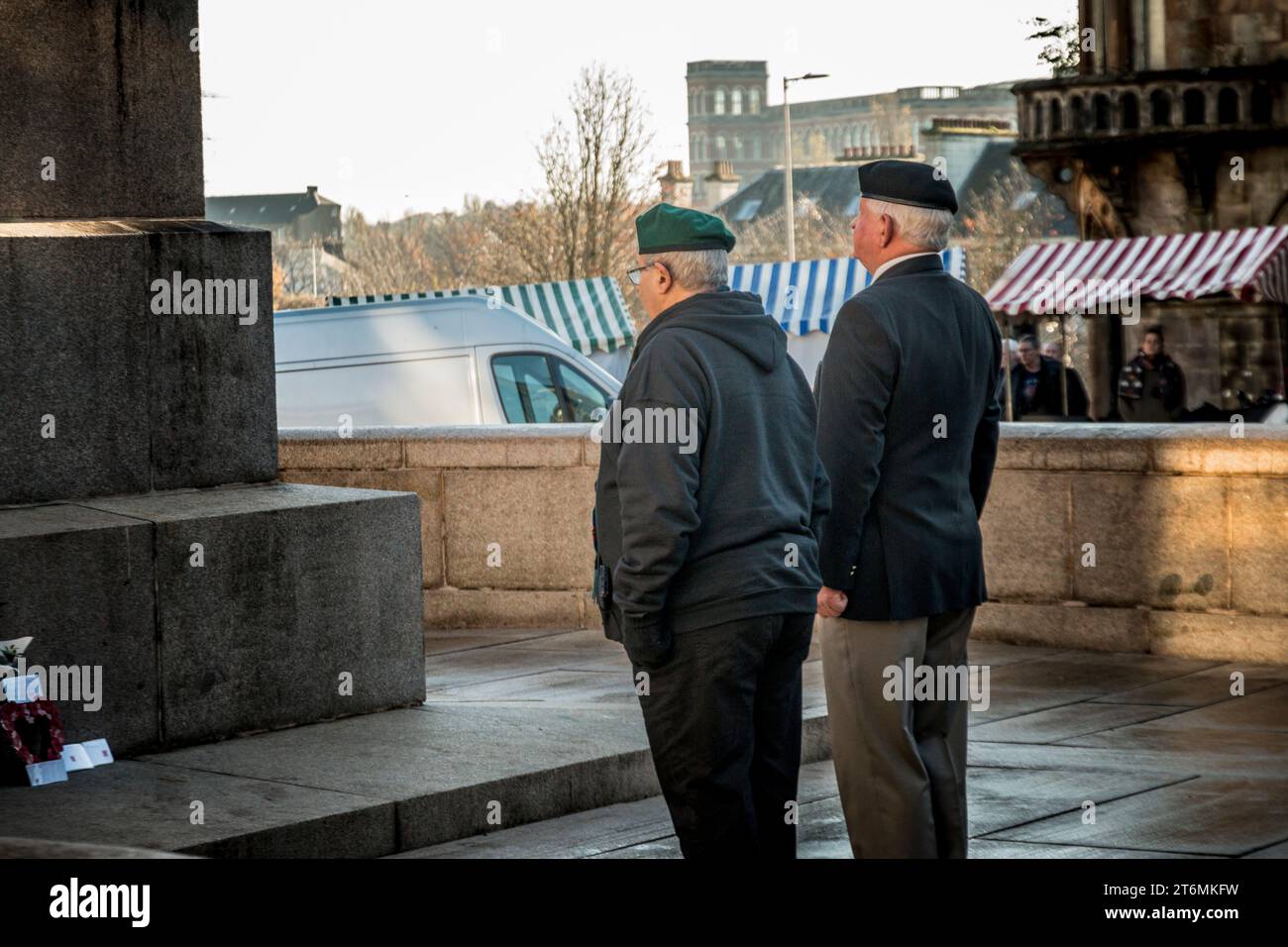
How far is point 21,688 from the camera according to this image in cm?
578

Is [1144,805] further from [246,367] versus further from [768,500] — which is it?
[246,367]

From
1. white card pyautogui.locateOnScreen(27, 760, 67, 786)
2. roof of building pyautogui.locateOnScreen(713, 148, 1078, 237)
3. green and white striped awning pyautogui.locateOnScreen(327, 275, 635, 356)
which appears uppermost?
roof of building pyautogui.locateOnScreen(713, 148, 1078, 237)

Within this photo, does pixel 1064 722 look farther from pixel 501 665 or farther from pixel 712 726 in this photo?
pixel 712 726

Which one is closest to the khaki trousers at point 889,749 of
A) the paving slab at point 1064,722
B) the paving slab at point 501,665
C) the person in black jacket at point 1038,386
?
the paving slab at point 1064,722

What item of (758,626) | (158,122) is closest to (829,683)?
(758,626)

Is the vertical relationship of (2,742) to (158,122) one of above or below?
below

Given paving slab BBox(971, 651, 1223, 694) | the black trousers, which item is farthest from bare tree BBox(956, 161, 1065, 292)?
the black trousers

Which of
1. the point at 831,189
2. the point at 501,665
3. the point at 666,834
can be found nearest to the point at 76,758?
the point at 666,834

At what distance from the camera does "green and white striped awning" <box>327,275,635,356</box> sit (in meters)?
26.3

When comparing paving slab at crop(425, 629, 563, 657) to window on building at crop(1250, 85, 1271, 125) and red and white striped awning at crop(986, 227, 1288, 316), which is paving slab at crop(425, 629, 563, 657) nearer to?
red and white striped awning at crop(986, 227, 1288, 316)

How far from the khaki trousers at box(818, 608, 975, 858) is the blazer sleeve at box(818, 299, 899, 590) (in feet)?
0.58
